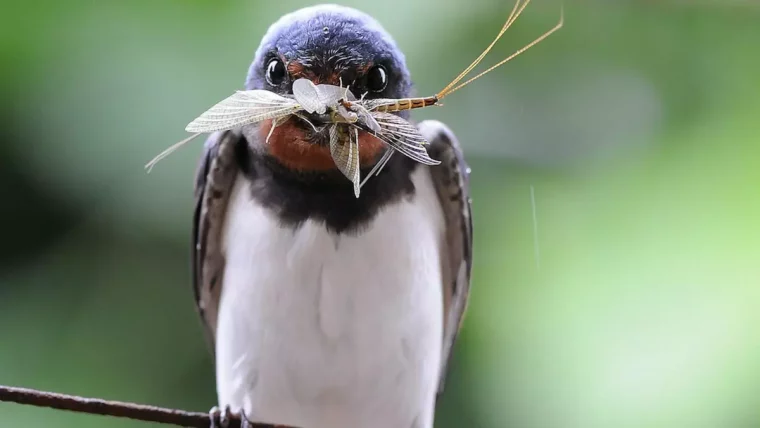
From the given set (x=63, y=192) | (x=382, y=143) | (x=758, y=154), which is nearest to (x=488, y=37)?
(x=758, y=154)

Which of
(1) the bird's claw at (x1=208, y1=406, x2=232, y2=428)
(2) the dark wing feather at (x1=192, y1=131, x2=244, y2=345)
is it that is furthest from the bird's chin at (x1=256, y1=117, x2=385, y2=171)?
(1) the bird's claw at (x1=208, y1=406, x2=232, y2=428)

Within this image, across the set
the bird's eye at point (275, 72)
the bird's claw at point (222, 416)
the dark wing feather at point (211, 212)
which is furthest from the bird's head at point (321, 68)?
the bird's claw at point (222, 416)

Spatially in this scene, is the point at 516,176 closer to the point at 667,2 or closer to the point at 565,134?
the point at 565,134

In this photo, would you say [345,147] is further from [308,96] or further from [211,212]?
[211,212]

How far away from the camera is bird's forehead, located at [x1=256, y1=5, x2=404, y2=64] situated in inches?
31.1

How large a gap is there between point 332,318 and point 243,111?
303mm

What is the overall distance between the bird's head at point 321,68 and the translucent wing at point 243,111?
1.0 inches

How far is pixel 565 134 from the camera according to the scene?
130 cm

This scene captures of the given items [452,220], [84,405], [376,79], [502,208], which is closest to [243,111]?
[376,79]

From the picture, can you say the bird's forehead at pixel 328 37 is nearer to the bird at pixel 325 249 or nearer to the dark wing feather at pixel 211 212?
the bird at pixel 325 249

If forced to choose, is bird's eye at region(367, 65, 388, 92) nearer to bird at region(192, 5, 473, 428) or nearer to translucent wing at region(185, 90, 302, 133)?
bird at region(192, 5, 473, 428)

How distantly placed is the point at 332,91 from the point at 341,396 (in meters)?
0.43

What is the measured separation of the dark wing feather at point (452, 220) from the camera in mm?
952

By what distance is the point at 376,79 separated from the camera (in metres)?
0.82
